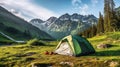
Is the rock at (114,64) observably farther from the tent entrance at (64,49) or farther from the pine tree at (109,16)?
the pine tree at (109,16)

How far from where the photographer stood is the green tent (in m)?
35.3

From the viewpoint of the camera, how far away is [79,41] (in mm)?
37031

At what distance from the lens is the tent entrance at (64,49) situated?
36.0 meters

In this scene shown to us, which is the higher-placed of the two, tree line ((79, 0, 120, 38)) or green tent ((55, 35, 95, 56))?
tree line ((79, 0, 120, 38))

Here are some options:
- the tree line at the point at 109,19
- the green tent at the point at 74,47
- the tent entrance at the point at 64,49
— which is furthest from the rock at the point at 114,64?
the tree line at the point at 109,19

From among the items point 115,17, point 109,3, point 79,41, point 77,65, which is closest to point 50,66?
point 77,65

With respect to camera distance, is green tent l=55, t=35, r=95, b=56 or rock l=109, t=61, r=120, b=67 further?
green tent l=55, t=35, r=95, b=56

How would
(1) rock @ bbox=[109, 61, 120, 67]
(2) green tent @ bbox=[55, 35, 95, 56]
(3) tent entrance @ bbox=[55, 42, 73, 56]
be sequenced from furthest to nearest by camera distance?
(3) tent entrance @ bbox=[55, 42, 73, 56] → (2) green tent @ bbox=[55, 35, 95, 56] → (1) rock @ bbox=[109, 61, 120, 67]

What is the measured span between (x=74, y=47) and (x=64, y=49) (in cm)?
236

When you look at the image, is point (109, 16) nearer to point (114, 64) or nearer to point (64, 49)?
point (64, 49)

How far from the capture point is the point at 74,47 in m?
35.5

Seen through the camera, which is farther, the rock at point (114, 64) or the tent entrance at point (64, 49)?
the tent entrance at point (64, 49)

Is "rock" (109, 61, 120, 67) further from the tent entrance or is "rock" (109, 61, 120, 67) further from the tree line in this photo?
the tree line

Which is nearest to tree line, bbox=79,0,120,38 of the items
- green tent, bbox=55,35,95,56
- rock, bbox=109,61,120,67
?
green tent, bbox=55,35,95,56
